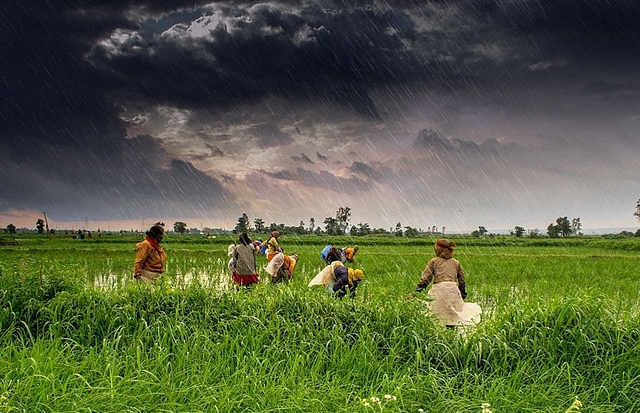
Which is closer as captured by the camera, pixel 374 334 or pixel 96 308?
pixel 374 334

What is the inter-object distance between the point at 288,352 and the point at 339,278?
8.58 ft

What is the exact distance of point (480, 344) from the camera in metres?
5.25

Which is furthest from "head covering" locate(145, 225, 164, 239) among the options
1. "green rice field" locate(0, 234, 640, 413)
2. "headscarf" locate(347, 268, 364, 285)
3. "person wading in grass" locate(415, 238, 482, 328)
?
"person wading in grass" locate(415, 238, 482, 328)

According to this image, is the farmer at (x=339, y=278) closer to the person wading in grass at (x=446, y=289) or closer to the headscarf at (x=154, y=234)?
the person wading in grass at (x=446, y=289)

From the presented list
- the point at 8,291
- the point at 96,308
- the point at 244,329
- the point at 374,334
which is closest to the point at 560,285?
the point at 374,334

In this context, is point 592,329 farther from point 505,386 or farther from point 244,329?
point 244,329

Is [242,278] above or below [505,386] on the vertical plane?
above

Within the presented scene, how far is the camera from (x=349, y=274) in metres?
7.80

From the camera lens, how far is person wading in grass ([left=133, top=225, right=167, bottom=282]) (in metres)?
8.07

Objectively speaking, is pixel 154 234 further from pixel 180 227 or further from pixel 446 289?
pixel 180 227

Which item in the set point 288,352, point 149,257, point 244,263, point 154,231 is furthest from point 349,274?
point 149,257

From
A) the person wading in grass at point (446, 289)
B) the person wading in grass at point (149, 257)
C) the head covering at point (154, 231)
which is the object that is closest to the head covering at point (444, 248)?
the person wading in grass at point (446, 289)

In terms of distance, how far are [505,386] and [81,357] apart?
15.7ft

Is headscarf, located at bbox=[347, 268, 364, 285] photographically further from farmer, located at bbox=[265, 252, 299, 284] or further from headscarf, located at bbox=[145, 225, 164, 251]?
headscarf, located at bbox=[145, 225, 164, 251]
